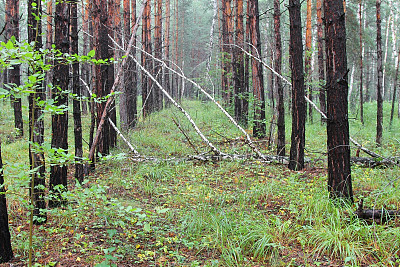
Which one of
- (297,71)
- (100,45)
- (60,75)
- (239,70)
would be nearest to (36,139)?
(60,75)

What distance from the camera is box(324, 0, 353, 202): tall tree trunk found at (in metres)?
4.39

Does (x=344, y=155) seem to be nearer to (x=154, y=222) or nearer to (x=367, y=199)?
(x=367, y=199)

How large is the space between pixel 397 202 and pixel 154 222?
366 cm

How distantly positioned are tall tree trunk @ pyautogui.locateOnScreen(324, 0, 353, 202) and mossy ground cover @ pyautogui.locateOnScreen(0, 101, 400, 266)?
0.30 metres

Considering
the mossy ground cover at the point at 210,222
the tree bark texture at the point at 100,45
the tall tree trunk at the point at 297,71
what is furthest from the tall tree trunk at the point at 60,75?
the tall tree trunk at the point at 297,71

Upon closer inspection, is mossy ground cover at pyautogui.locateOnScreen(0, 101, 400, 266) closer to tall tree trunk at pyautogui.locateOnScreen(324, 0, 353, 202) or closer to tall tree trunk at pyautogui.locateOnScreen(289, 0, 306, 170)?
tall tree trunk at pyautogui.locateOnScreen(324, 0, 353, 202)

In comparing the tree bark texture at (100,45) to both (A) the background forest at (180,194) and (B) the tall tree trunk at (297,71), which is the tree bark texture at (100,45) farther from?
(B) the tall tree trunk at (297,71)

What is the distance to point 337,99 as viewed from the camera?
4.45 m

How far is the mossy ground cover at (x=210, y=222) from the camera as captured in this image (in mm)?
3336

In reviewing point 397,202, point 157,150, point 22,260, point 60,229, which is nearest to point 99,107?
point 157,150

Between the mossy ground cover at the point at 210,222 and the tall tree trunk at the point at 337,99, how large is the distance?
0.98 feet

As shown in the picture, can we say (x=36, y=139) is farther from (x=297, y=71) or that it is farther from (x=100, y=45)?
(x=297, y=71)

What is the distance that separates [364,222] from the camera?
12.6 feet

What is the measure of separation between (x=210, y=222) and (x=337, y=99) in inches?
104
